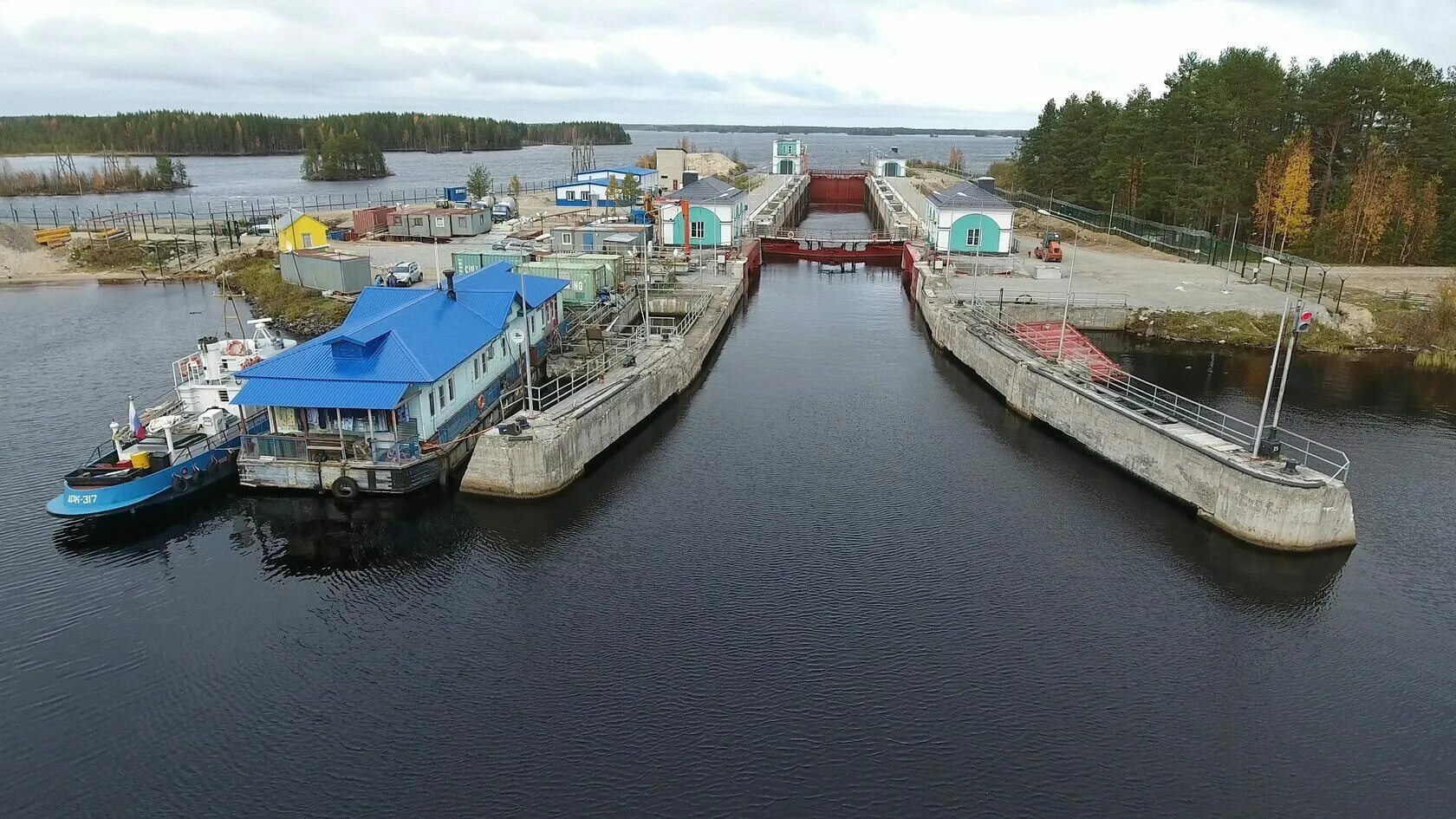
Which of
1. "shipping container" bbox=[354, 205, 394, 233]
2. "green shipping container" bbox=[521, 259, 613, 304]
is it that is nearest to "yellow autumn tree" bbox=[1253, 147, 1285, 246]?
"green shipping container" bbox=[521, 259, 613, 304]

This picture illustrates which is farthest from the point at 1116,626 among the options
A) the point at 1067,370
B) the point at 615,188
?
the point at 615,188

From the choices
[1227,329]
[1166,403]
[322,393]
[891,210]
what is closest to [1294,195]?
[1227,329]

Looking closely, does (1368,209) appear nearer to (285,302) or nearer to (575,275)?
(575,275)

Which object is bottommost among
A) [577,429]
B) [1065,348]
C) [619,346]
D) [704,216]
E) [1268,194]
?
[577,429]

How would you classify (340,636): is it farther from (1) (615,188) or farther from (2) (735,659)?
(1) (615,188)

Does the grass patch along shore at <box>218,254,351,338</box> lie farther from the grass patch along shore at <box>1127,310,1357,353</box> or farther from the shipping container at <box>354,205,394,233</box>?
the grass patch along shore at <box>1127,310,1357,353</box>

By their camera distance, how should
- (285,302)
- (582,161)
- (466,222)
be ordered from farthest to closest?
(582,161) → (466,222) → (285,302)
